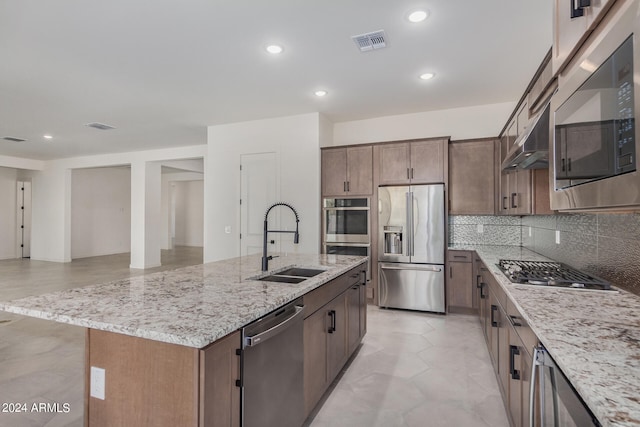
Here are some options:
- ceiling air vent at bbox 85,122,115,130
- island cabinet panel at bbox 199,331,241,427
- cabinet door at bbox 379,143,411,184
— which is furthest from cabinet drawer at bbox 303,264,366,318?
ceiling air vent at bbox 85,122,115,130

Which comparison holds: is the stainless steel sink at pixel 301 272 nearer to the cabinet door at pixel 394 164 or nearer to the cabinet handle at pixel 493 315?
the cabinet handle at pixel 493 315

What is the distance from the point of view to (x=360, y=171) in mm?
4707

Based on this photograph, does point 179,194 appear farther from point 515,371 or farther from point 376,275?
point 515,371

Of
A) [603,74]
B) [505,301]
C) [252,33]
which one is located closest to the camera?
[603,74]

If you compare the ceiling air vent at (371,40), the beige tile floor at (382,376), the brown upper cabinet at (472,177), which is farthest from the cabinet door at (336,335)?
the brown upper cabinet at (472,177)

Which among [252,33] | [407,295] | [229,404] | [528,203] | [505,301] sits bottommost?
[407,295]

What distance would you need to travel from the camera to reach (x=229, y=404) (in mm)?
1270

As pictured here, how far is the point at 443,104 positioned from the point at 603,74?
3908 mm

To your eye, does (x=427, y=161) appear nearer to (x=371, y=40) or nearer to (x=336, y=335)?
(x=371, y=40)

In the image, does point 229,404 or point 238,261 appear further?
point 238,261

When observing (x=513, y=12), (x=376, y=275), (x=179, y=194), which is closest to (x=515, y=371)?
(x=513, y=12)

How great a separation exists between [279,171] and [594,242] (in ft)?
12.9

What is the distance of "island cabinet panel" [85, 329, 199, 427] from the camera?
1167 mm

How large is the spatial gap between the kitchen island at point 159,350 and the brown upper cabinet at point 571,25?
5.22 feet
